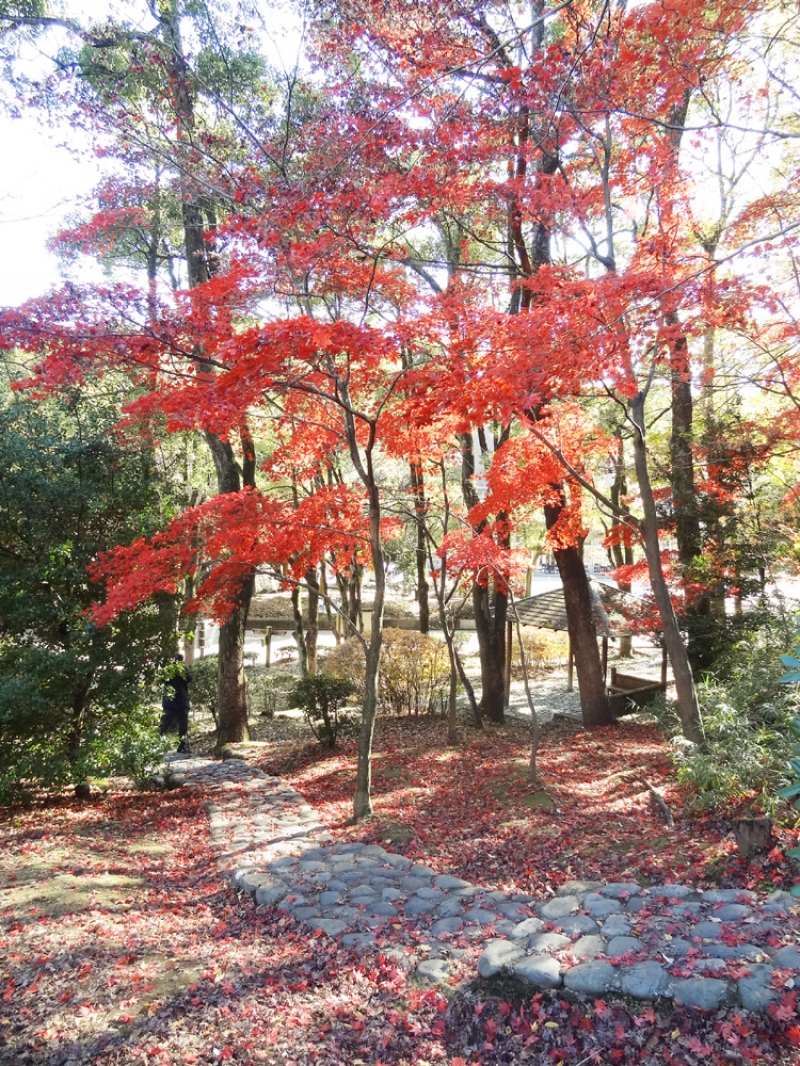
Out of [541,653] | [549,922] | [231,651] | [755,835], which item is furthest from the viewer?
[541,653]

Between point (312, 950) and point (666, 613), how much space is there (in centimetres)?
479

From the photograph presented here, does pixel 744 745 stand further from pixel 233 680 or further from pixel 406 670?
pixel 233 680

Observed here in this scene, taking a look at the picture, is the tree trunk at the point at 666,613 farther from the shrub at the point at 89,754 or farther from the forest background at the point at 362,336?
the shrub at the point at 89,754

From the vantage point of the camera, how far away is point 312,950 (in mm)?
A: 3908

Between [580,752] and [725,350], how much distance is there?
6.53m

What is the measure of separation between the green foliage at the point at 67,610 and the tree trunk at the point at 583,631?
19.6ft

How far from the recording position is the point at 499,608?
11.2 m

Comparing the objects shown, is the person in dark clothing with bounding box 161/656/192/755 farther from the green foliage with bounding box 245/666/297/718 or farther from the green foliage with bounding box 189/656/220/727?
the green foliage with bounding box 245/666/297/718

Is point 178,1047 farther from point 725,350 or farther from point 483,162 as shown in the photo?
point 725,350

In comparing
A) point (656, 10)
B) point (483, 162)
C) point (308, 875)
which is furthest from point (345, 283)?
point (308, 875)

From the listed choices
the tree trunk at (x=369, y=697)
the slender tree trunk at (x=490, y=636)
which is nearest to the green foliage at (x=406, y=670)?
the slender tree trunk at (x=490, y=636)

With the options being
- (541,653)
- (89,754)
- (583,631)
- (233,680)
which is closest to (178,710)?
(233,680)

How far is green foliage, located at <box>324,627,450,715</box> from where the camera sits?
11.9 metres

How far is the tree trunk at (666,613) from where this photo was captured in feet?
22.0
